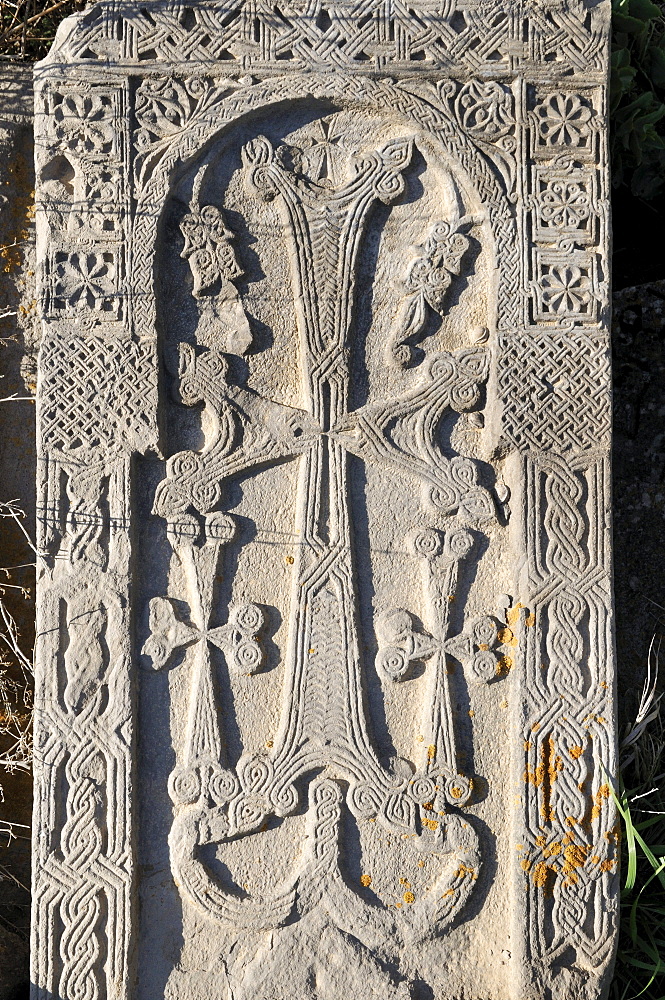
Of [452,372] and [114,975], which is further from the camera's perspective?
[452,372]

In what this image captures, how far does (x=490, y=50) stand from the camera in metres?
3.07

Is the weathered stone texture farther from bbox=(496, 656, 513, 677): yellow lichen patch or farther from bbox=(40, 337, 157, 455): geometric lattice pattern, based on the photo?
bbox=(496, 656, 513, 677): yellow lichen patch

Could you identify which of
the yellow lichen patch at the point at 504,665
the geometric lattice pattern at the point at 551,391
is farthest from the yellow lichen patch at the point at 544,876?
the geometric lattice pattern at the point at 551,391

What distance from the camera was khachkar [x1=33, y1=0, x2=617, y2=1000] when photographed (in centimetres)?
291

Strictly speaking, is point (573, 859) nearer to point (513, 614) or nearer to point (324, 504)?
point (513, 614)

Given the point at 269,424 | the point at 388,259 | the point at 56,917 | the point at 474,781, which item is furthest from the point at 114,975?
the point at 388,259

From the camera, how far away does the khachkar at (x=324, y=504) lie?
291cm

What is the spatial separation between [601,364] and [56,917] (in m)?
2.48

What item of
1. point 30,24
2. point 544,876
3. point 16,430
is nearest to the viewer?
point 544,876

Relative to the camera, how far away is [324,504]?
305 cm

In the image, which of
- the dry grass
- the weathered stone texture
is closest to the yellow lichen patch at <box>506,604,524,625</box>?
the weathered stone texture

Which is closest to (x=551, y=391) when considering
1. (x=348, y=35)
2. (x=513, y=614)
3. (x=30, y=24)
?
(x=513, y=614)

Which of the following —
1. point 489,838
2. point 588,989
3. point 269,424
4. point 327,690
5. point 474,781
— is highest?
point 269,424

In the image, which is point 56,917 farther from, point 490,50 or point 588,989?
point 490,50
